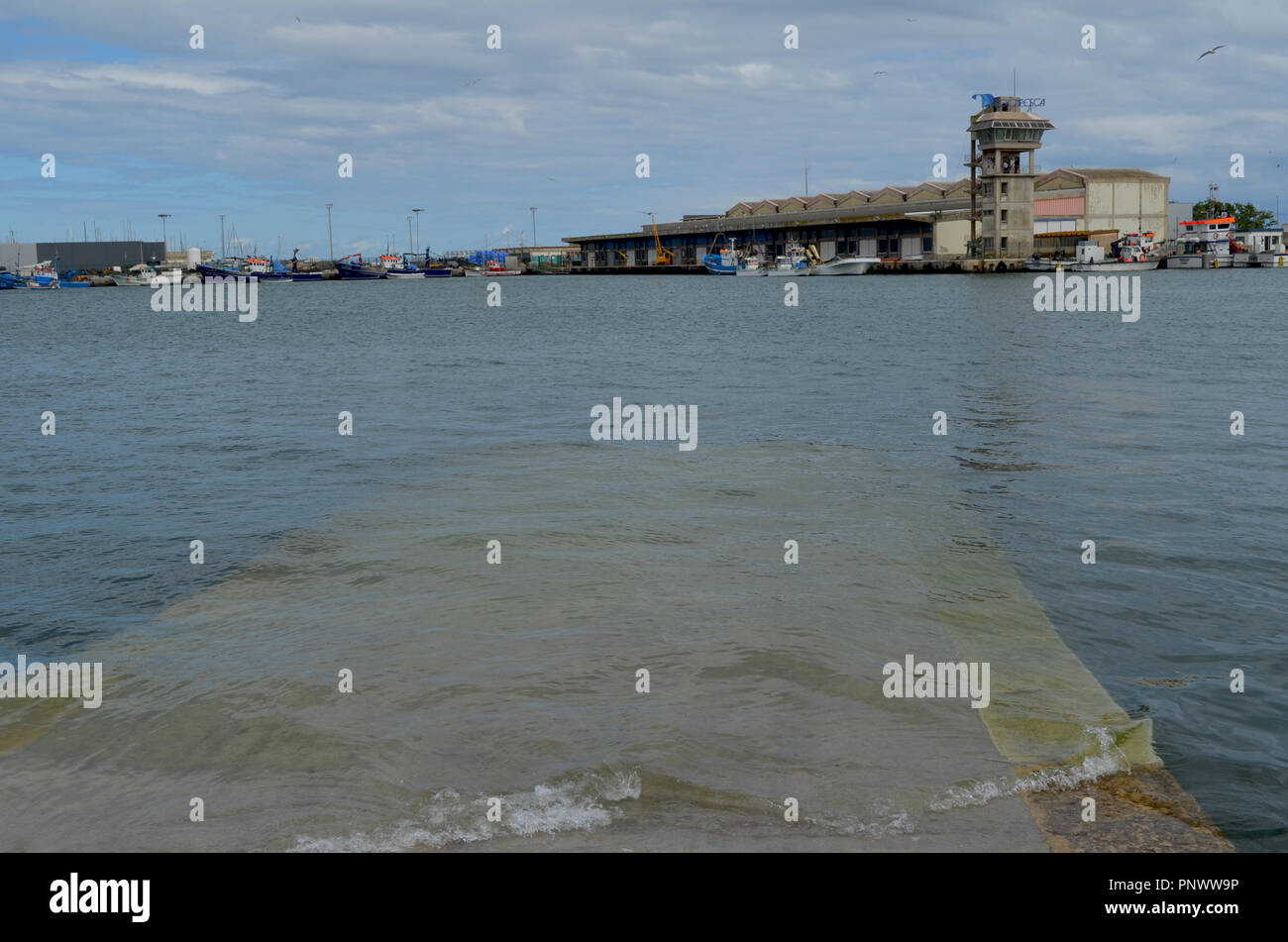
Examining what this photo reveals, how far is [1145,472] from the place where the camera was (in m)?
18.0

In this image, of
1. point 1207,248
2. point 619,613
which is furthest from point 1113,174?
point 619,613

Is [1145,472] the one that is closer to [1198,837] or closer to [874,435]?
[874,435]

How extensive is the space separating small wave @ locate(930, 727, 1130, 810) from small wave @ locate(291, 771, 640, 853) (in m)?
2.03

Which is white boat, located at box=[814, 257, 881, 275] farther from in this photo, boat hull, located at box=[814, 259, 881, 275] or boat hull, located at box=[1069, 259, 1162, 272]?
boat hull, located at box=[1069, 259, 1162, 272]

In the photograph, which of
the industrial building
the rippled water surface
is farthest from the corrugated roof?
the rippled water surface

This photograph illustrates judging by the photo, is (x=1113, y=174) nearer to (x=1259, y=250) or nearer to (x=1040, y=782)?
(x=1259, y=250)

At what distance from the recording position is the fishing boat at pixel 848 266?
541 feet

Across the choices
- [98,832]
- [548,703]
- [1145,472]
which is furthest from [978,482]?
[98,832]

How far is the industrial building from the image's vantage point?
133000 mm

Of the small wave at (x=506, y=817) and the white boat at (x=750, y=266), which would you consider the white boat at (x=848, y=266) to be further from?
the small wave at (x=506, y=817)

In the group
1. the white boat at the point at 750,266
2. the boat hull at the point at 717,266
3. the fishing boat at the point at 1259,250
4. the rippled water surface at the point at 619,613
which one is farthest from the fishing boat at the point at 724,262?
the rippled water surface at the point at 619,613

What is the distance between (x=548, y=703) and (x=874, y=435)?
15.5 meters

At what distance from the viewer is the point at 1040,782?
7.27 meters

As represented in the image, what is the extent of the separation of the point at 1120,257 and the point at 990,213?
1801 cm
